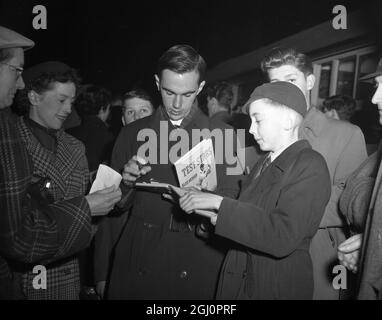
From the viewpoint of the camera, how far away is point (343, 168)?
2.38 m

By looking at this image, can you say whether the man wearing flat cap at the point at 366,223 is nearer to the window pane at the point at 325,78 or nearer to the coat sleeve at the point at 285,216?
the coat sleeve at the point at 285,216

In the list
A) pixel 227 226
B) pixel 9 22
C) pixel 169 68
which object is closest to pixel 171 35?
pixel 9 22

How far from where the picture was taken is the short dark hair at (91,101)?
472 cm

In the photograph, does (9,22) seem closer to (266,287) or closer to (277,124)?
(277,124)

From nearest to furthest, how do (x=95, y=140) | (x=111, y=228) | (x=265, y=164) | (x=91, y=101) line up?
1. (x=265, y=164)
2. (x=111, y=228)
3. (x=95, y=140)
4. (x=91, y=101)

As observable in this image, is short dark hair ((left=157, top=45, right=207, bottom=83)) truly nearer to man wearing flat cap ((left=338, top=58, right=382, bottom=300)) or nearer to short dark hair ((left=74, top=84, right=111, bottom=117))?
man wearing flat cap ((left=338, top=58, right=382, bottom=300))

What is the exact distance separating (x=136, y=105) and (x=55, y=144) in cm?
→ 158

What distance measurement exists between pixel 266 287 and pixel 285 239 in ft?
0.96

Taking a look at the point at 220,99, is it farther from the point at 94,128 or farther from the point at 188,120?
the point at 188,120

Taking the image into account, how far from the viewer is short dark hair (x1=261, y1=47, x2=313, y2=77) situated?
2.56 metres

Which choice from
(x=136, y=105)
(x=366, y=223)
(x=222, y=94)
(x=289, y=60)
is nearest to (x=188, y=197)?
(x=366, y=223)

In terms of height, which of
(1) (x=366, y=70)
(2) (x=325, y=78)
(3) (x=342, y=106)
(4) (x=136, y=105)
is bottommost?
(4) (x=136, y=105)

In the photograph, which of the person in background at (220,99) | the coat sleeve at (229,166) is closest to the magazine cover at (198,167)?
the coat sleeve at (229,166)
